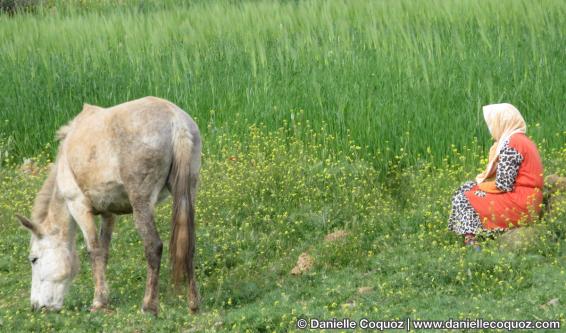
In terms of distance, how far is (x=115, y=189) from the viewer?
24.2 ft

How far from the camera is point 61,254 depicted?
25.5 ft

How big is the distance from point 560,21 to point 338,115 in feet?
10.0

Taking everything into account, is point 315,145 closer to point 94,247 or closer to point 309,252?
point 309,252

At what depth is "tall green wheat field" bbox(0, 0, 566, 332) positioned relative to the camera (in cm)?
727

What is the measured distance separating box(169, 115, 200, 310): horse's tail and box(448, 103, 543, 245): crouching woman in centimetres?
220

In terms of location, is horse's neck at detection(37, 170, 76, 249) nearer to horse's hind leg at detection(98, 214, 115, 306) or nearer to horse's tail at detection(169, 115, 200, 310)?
horse's hind leg at detection(98, 214, 115, 306)

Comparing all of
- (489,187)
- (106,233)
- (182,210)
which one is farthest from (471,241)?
(106,233)

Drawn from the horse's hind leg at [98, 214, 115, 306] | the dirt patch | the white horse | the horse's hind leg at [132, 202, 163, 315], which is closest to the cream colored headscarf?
the dirt patch

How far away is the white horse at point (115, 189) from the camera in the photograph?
7121 mm

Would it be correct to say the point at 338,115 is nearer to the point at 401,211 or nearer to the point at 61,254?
the point at 401,211

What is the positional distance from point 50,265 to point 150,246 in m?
1.00

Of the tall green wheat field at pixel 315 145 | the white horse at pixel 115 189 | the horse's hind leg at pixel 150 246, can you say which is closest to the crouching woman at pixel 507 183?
the tall green wheat field at pixel 315 145

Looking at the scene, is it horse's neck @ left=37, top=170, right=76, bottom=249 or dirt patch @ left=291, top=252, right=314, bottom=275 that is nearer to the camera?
horse's neck @ left=37, top=170, right=76, bottom=249

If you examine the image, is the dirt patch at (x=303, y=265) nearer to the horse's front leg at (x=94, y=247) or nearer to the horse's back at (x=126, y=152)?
the horse's back at (x=126, y=152)
